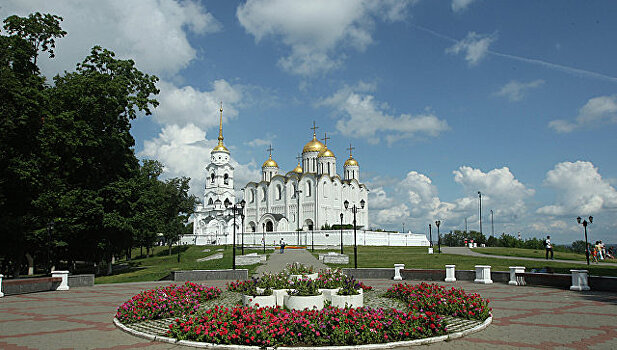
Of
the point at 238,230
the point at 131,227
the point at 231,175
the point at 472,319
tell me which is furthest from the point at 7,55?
the point at 231,175

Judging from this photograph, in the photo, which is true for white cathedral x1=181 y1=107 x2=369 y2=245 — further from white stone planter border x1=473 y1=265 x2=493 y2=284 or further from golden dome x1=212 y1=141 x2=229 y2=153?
white stone planter border x1=473 y1=265 x2=493 y2=284

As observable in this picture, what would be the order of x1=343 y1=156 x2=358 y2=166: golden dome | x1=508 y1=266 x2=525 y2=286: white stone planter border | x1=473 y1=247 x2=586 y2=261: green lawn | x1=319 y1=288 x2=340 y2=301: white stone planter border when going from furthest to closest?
x1=343 y1=156 x2=358 y2=166: golden dome, x1=473 y1=247 x2=586 y2=261: green lawn, x1=508 y1=266 x2=525 y2=286: white stone planter border, x1=319 y1=288 x2=340 y2=301: white stone planter border

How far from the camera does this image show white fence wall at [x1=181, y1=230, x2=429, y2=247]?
52.3 meters

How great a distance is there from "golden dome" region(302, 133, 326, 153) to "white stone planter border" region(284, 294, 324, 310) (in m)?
62.3

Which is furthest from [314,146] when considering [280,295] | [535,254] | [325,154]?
[280,295]

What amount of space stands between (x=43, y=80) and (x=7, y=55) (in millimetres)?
2374

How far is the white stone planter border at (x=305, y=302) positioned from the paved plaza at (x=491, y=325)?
2819mm

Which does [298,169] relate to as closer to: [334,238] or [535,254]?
[334,238]

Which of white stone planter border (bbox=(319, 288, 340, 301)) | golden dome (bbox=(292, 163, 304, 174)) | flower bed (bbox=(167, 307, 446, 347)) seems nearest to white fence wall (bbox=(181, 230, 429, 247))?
golden dome (bbox=(292, 163, 304, 174))

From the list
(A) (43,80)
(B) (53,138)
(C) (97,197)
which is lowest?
(C) (97,197)

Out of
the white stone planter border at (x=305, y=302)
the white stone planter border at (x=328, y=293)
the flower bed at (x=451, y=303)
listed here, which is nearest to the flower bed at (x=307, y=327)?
the white stone planter border at (x=305, y=302)

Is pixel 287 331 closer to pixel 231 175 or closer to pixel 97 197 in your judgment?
pixel 97 197

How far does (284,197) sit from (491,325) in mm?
59785

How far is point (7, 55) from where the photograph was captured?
21656 mm
